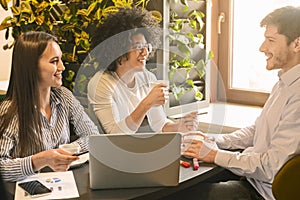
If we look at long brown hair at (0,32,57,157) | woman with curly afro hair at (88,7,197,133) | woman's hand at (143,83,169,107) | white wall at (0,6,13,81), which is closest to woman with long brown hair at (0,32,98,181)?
long brown hair at (0,32,57,157)

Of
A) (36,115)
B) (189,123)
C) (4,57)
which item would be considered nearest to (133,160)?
(36,115)

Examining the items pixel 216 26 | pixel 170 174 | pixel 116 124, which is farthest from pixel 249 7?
pixel 170 174

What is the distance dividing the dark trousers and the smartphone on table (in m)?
0.60

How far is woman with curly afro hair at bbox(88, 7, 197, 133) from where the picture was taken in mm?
2262

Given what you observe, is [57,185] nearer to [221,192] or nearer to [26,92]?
[26,92]

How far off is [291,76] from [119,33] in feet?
3.01

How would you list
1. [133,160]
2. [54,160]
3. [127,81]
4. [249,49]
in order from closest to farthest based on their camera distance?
[133,160]
[54,160]
[127,81]
[249,49]

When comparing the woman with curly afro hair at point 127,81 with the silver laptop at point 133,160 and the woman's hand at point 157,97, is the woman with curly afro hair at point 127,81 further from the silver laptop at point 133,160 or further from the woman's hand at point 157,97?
the silver laptop at point 133,160

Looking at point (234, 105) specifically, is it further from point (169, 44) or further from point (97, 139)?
point (97, 139)

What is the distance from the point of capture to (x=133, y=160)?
162 cm

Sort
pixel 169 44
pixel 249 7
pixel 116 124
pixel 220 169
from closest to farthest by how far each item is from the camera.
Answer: pixel 220 169 < pixel 116 124 < pixel 169 44 < pixel 249 7

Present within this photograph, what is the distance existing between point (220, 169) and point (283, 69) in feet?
1.77

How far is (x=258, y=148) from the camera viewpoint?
2021 mm

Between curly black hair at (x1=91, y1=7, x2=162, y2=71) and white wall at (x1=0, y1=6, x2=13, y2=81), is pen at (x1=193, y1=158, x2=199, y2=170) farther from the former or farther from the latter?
white wall at (x1=0, y1=6, x2=13, y2=81)
